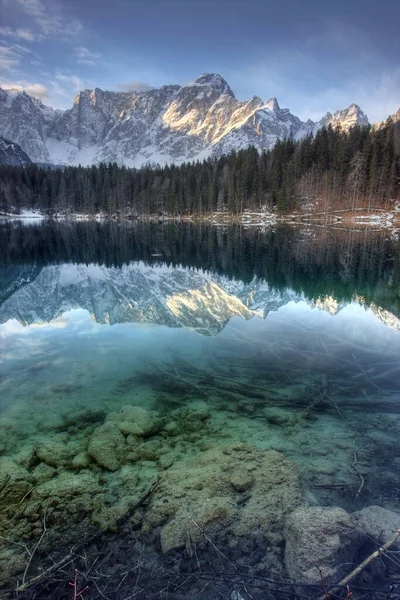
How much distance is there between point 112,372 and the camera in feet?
40.8

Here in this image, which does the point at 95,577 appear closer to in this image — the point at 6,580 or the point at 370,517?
the point at 6,580

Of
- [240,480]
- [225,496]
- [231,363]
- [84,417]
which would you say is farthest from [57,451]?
[231,363]

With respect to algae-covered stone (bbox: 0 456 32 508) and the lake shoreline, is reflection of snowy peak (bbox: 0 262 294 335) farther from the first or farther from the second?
the lake shoreline

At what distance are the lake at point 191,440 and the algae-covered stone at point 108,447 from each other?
0.03m

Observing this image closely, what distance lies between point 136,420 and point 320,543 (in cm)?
513

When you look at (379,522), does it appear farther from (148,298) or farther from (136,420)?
(148,298)

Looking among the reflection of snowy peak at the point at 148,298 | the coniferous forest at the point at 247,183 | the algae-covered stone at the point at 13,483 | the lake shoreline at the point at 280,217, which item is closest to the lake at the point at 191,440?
the algae-covered stone at the point at 13,483

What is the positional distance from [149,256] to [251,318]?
26.5 m

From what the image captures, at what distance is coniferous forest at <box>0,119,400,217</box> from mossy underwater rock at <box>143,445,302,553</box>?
102m

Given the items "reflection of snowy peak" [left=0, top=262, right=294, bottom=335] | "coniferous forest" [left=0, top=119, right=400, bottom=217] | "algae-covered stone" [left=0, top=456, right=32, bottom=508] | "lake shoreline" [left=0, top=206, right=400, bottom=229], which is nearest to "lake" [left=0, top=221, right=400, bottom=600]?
"algae-covered stone" [left=0, top=456, right=32, bottom=508]

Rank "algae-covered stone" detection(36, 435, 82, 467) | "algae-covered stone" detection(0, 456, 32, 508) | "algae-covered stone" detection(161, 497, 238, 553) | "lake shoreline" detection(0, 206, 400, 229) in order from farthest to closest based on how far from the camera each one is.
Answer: "lake shoreline" detection(0, 206, 400, 229), "algae-covered stone" detection(36, 435, 82, 467), "algae-covered stone" detection(0, 456, 32, 508), "algae-covered stone" detection(161, 497, 238, 553)

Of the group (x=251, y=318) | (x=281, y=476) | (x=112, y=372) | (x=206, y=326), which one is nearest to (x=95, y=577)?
(x=281, y=476)

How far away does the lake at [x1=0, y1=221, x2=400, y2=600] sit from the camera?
510cm

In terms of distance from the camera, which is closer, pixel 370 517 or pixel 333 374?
pixel 370 517
